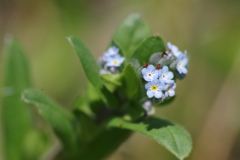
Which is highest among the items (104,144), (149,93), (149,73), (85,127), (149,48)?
(149,48)

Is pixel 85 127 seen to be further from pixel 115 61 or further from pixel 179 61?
pixel 179 61

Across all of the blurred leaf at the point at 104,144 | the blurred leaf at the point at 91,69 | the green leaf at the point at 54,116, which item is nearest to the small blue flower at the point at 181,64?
the blurred leaf at the point at 91,69

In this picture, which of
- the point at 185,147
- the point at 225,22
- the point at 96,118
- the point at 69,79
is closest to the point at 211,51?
the point at 225,22

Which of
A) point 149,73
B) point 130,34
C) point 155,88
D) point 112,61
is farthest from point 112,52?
point 155,88

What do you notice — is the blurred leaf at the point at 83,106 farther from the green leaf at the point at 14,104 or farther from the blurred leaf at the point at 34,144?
the green leaf at the point at 14,104

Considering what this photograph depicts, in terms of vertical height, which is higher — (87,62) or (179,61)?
(87,62)

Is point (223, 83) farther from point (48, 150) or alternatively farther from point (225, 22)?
point (48, 150)
